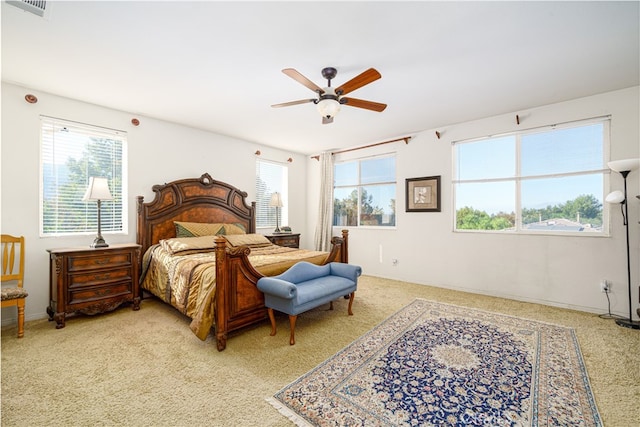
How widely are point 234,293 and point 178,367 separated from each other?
0.68m

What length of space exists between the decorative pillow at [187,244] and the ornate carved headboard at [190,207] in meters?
0.37

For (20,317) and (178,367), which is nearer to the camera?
(178,367)

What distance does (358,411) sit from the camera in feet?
5.48

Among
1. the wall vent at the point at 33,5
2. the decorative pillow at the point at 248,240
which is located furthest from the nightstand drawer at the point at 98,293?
the wall vent at the point at 33,5

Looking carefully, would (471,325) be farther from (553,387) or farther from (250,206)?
(250,206)

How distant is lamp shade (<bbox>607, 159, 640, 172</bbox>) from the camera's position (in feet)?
9.41

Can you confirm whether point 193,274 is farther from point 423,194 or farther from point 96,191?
point 423,194

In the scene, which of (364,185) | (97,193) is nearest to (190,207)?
(97,193)

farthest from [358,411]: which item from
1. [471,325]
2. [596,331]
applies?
[596,331]

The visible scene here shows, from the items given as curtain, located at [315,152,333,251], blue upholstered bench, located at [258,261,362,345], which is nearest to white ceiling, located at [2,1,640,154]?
blue upholstered bench, located at [258,261,362,345]

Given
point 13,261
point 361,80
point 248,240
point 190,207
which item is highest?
point 361,80

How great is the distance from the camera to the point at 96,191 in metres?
3.18

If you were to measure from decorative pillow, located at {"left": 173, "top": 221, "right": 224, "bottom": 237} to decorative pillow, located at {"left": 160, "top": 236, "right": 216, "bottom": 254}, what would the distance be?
0.89 feet

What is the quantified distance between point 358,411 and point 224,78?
10.2 feet
